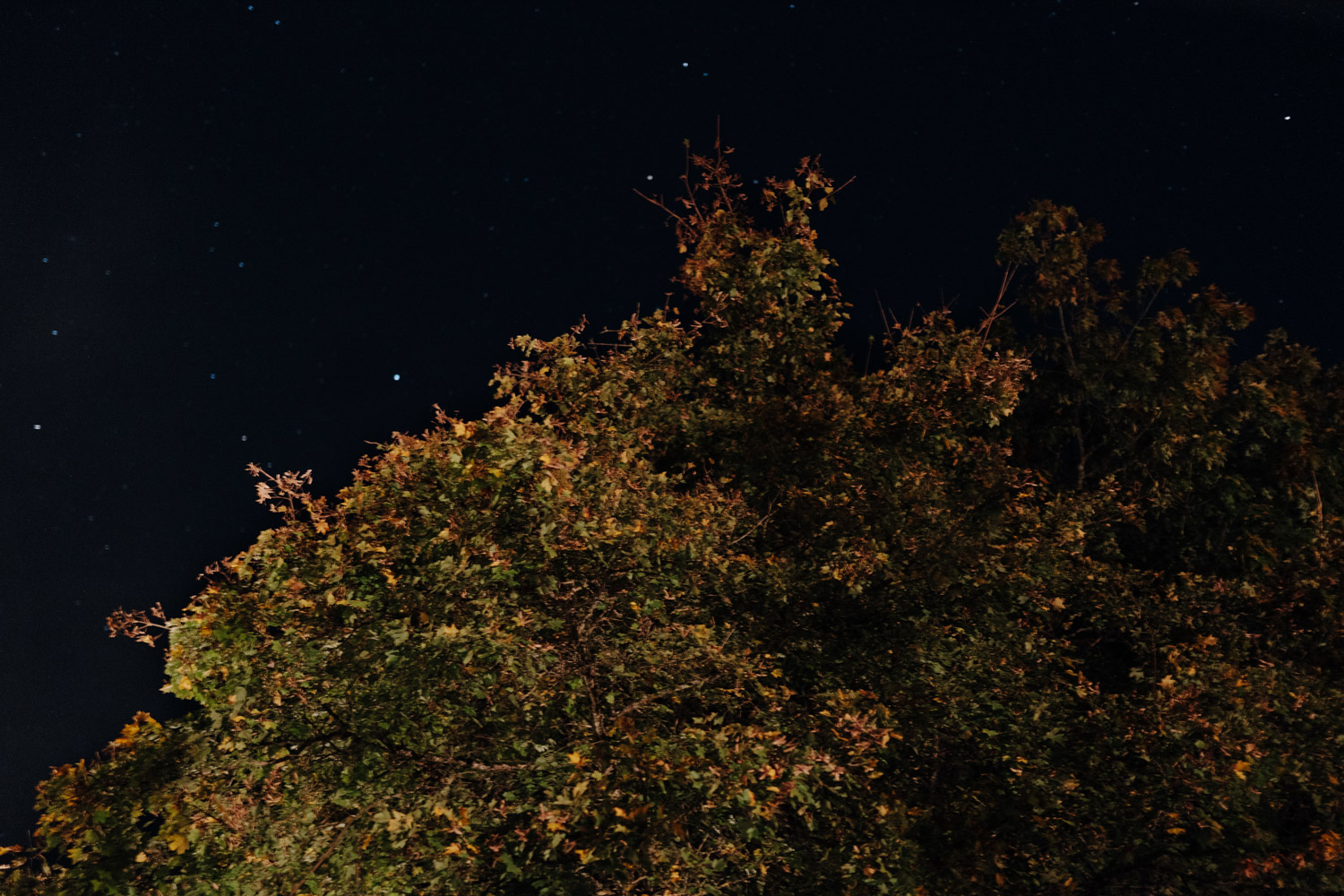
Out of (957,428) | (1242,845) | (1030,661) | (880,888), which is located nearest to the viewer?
(880,888)

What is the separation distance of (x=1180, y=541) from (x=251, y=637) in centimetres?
1266

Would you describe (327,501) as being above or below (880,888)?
above

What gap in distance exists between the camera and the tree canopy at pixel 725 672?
19.0 feet

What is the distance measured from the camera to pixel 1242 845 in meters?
6.97

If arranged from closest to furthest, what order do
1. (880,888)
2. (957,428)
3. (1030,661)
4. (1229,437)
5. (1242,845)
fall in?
(880,888), (1242,845), (1030,661), (957,428), (1229,437)

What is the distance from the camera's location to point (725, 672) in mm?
6719

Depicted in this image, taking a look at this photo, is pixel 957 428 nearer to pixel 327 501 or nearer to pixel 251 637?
pixel 327 501

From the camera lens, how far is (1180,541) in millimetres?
12656

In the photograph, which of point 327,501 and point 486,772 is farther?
point 327,501

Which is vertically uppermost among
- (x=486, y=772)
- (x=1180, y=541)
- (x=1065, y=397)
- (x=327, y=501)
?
(x=1065, y=397)

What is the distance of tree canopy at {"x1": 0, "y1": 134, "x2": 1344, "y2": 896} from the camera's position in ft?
19.0

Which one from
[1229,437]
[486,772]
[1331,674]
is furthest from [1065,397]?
[486,772]

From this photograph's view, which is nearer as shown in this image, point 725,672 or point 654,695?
point 654,695

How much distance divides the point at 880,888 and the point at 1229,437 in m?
9.86
